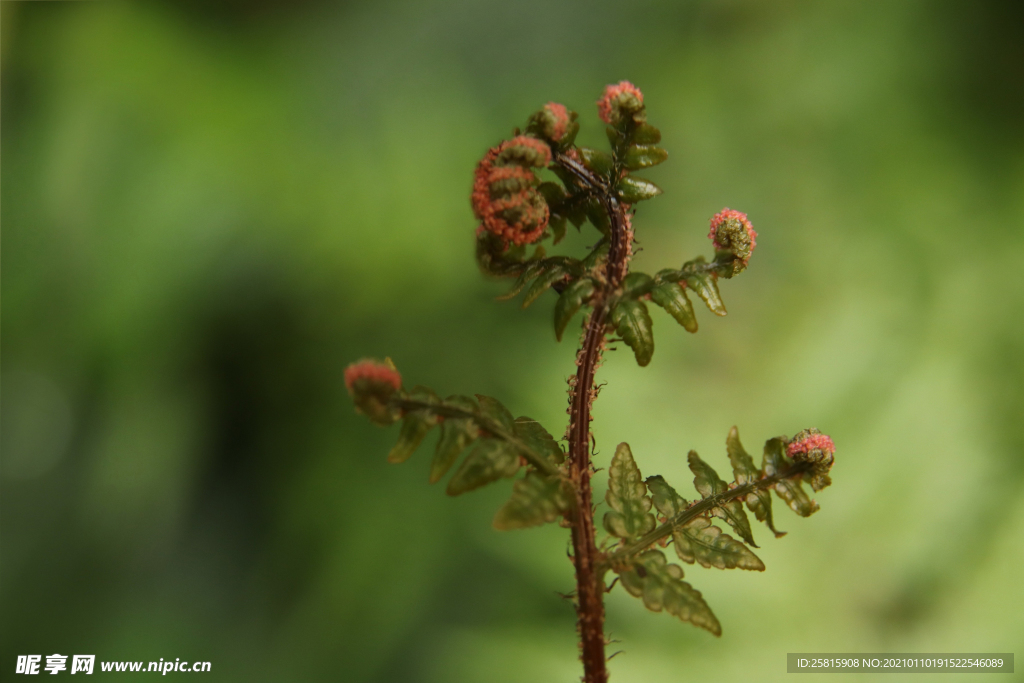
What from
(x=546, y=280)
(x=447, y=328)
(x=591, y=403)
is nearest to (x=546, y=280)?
(x=546, y=280)

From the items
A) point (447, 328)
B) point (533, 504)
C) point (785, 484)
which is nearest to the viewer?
point (533, 504)

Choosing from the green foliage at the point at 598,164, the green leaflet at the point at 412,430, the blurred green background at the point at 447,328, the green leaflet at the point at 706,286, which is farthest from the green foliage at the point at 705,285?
the blurred green background at the point at 447,328

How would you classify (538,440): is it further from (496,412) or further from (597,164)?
(597,164)

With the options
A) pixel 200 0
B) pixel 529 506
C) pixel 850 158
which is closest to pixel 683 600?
pixel 529 506

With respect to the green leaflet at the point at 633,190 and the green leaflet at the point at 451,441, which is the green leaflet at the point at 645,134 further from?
the green leaflet at the point at 451,441

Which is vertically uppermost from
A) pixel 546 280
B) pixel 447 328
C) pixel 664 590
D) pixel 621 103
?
pixel 447 328

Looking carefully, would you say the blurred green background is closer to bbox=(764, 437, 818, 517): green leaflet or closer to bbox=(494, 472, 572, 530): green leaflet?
bbox=(764, 437, 818, 517): green leaflet

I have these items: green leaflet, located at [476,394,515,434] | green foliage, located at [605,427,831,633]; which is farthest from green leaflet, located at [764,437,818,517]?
green leaflet, located at [476,394,515,434]
